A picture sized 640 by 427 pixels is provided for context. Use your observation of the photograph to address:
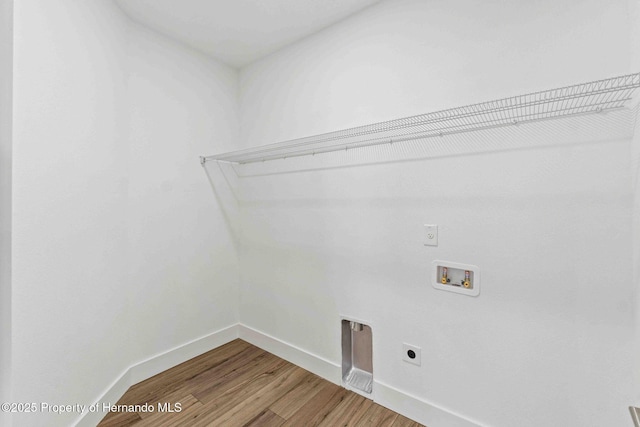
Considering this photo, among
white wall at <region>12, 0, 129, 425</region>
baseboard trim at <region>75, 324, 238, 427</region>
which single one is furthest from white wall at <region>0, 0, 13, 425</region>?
baseboard trim at <region>75, 324, 238, 427</region>

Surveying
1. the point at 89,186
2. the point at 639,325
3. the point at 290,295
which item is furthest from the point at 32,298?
the point at 639,325

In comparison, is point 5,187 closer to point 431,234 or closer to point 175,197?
point 175,197

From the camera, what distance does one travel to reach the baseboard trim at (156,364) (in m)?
1.53

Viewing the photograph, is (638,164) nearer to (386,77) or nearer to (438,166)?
(438,166)

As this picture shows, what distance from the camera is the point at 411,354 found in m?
1.57

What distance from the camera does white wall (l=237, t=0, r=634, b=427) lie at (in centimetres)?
109

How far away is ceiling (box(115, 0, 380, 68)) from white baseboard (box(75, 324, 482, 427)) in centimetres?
233

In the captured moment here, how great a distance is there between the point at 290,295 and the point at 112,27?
6.95 ft

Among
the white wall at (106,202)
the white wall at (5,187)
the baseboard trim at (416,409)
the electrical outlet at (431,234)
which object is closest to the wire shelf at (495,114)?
the electrical outlet at (431,234)

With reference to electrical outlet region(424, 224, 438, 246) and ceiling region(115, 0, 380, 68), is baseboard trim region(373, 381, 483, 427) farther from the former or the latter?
ceiling region(115, 0, 380, 68)

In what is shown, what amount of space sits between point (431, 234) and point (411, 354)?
27.8 inches

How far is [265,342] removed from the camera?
7.66ft

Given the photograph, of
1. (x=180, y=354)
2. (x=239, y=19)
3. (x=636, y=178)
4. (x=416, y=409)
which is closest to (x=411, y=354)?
(x=416, y=409)

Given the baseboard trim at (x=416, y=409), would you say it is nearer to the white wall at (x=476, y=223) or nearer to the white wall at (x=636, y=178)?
the white wall at (x=476, y=223)
